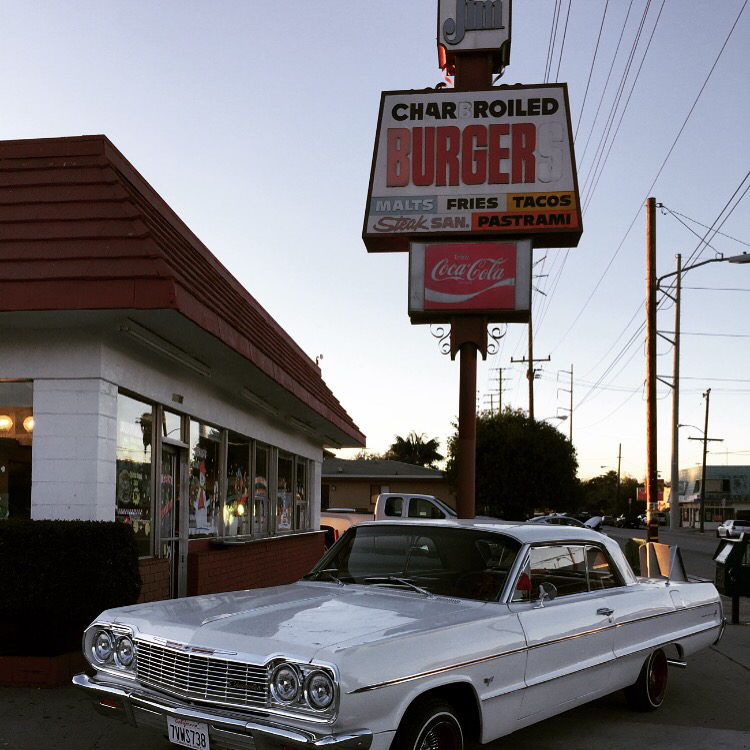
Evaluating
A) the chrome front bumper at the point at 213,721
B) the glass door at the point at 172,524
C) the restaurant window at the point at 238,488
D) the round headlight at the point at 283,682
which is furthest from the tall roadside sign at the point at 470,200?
the round headlight at the point at 283,682

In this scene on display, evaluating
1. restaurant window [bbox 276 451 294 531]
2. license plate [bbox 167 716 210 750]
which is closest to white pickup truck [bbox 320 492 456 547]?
restaurant window [bbox 276 451 294 531]

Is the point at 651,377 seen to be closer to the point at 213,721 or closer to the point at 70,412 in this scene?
the point at 70,412

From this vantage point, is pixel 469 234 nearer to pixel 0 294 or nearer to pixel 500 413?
pixel 0 294

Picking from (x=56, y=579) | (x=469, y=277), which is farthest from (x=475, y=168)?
(x=56, y=579)

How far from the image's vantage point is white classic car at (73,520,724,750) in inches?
158

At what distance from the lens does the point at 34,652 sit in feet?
23.9

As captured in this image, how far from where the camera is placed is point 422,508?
21.1m

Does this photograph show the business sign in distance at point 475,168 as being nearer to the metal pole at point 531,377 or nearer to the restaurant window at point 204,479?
the restaurant window at point 204,479

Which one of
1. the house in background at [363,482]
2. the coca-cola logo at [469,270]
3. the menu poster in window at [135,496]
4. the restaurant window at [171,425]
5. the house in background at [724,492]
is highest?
the coca-cola logo at [469,270]

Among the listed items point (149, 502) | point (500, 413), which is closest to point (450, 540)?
point (149, 502)

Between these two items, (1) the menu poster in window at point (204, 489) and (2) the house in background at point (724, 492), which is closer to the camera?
(1) the menu poster in window at point (204, 489)

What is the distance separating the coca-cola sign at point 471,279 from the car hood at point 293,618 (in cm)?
936

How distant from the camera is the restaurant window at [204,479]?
37.0 feet

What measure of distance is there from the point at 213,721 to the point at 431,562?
191cm
